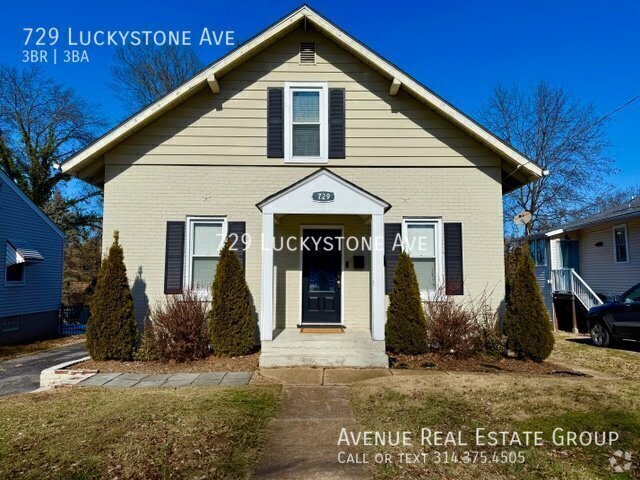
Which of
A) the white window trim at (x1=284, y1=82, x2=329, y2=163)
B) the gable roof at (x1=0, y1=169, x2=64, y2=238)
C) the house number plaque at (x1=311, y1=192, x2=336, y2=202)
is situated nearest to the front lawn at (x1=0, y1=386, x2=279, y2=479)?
the house number plaque at (x1=311, y1=192, x2=336, y2=202)

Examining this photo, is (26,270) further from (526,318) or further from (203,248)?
(526,318)

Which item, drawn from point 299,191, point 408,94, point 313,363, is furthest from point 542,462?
point 408,94

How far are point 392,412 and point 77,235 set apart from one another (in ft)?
95.4

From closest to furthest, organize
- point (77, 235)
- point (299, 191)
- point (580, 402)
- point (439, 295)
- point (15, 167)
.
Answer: point (580, 402)
point (299, 191)
point (439, 295)
point (15, 167)
point (77, 235)

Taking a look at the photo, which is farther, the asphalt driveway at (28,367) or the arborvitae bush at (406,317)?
the arborvitae bush at (406,317)

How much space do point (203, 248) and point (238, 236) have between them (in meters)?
0.86

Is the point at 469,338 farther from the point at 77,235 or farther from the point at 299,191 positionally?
the point at 77,235

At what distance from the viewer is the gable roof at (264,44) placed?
912 cm

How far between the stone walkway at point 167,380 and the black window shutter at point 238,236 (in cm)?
284

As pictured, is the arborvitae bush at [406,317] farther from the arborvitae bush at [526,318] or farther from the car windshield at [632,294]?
the car windshield at [632,294]

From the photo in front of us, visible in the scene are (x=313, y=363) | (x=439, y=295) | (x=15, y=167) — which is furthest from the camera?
(x=15, y=167)

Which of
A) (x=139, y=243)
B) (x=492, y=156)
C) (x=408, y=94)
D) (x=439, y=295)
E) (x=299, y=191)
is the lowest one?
(x=439, y=295)

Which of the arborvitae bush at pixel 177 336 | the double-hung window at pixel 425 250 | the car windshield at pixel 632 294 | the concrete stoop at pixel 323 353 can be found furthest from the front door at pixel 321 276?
the car windshield at pixel 632 294

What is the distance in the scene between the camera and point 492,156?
31.8ft
